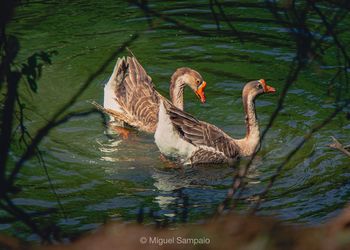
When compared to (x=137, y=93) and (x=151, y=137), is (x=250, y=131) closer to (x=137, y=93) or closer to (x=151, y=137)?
(x=151, y=137)

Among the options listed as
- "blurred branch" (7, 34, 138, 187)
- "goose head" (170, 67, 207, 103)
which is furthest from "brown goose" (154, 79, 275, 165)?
"blurred branch" (7, 34, 138, 187)

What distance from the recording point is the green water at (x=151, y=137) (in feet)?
33.0

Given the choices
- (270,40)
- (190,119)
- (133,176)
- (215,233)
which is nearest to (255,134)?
(190,119)

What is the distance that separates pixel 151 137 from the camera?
13016mm

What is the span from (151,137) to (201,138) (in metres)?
1.28

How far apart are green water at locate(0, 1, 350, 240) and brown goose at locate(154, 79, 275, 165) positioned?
0.76 feet

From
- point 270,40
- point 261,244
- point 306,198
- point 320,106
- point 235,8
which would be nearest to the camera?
point 261,244

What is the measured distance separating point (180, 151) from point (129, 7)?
622 centimetres

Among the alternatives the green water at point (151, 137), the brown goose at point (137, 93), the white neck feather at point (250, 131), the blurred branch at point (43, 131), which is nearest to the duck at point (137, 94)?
the brown goose at point (137, 93)

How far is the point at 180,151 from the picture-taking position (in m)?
11.8

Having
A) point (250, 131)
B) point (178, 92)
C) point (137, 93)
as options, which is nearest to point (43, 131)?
point (250, 131)

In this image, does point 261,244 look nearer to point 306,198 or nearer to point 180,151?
point 306,198

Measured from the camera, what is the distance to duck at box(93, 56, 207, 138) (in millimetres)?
13078

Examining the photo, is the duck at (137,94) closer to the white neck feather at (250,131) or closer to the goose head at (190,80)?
the goose head at (190,80)
